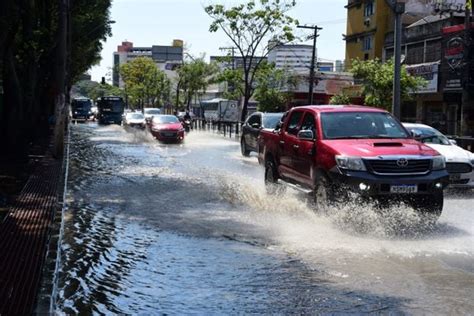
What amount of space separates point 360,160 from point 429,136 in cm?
650

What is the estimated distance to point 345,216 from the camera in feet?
29.6

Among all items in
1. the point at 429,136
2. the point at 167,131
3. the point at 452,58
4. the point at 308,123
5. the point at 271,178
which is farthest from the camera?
the point at 452,58

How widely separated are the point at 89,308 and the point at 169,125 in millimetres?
26237

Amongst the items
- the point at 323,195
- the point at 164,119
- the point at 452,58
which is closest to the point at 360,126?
the point at 323,195

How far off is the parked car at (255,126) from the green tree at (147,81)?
76.8 m

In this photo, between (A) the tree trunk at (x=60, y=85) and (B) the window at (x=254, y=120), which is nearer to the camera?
(A) the tree trunk at (x=60, y=85)

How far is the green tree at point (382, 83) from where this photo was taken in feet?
114

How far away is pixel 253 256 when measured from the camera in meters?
7.54

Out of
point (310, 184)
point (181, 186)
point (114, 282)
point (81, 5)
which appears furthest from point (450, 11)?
point (114, 282)

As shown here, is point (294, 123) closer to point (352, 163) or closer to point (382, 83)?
point (352, 163)

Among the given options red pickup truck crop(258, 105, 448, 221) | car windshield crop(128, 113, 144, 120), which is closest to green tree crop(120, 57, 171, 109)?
car windshield crop(128, 113, 144, 120)

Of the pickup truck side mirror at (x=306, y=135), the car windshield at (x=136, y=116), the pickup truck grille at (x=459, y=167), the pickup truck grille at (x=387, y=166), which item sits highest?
the pickup truck side mirror at (x=306, y=135)

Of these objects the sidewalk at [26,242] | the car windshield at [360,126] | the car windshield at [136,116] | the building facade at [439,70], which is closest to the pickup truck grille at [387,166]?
the car windshield at [360,126]

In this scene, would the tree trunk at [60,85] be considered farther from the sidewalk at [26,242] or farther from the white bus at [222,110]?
the white bus at [222,110]
